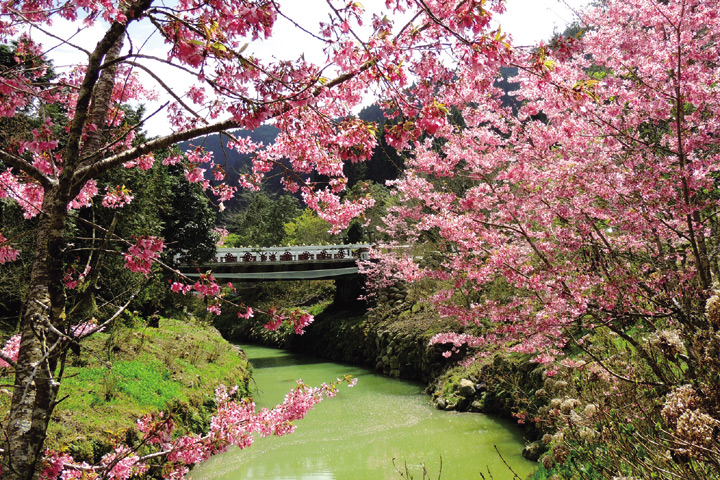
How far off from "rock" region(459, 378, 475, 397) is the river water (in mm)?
616

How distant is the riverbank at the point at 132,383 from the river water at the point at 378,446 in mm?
1290

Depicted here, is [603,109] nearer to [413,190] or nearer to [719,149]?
[719,149]

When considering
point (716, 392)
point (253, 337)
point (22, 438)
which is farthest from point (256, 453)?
point (253, 337)

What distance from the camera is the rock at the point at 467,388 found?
9469 mm

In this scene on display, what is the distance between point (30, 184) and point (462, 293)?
9.46m

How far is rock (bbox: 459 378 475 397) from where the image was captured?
9.47 m

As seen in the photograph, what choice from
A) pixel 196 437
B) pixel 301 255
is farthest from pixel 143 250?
pixel 301 255

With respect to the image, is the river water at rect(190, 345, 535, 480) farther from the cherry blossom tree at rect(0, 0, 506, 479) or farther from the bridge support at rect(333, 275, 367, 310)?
the bridge support at rect(333, 275, 367, 310)

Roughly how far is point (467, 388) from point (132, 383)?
6.77 m

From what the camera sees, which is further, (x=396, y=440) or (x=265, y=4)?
(x=396, y=440)

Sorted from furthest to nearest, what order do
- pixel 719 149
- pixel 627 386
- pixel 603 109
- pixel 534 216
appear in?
1. pixel 534 216
2. pixel 603 109
3. pixel 627 386
4. pixel 719 149

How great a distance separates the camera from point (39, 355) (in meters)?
1.86

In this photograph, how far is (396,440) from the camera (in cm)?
799

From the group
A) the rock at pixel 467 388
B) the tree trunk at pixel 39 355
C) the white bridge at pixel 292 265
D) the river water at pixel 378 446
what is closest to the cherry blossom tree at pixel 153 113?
the tree trunk at pixel 39 355
